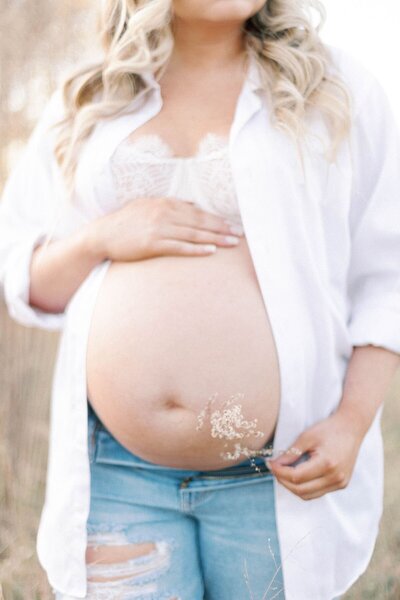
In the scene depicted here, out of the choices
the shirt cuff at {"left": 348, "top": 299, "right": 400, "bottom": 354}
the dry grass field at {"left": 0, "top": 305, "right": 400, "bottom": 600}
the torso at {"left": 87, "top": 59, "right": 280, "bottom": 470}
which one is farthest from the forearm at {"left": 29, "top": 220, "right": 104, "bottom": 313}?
the dry grass field at {"left": 0, "top": 305, "right": 400, "bottom": 600}

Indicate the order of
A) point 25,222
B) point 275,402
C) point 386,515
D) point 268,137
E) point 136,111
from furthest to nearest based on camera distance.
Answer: point 386,515 < point 25,222 < point 136,111 < point 268,137 < point 275,402

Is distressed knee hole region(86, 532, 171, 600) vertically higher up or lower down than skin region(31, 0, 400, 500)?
lower down

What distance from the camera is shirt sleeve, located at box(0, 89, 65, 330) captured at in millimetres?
1827

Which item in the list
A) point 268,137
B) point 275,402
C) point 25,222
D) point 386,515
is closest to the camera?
point 275,402

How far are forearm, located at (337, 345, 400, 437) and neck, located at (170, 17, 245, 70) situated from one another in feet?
2.20

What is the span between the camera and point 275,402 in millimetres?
1559

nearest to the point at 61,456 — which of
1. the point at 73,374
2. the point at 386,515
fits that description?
the point at 73,374

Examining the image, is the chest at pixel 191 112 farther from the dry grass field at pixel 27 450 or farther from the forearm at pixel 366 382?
the dry grass field at pixel 27 450

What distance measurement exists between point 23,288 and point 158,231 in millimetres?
349

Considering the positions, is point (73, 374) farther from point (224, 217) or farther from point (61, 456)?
point (224, 217)

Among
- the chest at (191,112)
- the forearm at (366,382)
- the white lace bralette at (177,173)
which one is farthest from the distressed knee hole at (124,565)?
the chest at (191,112)

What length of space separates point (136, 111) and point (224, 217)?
0.30m

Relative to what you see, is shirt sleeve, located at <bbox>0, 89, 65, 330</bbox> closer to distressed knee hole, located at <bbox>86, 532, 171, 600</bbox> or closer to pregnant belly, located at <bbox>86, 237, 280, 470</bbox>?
pregnant belly, located at <bbox>86, 237, 280, 470</bbox>

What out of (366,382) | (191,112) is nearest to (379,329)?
(366,382)
